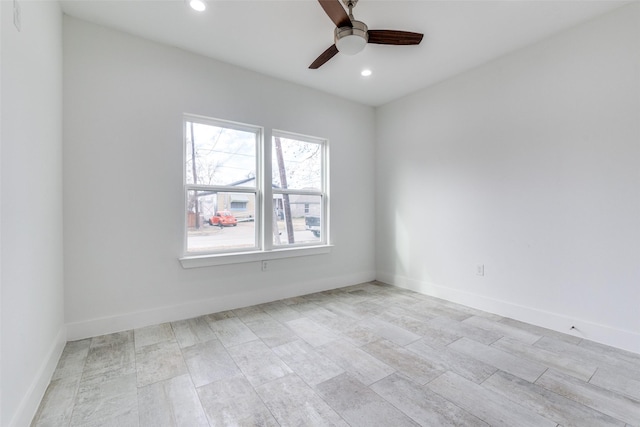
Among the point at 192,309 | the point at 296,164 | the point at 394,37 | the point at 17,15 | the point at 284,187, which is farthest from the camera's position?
the point at 296,164

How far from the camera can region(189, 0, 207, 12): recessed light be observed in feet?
7.21

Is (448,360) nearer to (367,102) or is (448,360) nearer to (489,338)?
(489,338)

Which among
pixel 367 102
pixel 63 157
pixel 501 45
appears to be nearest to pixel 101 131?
pixel 63 157

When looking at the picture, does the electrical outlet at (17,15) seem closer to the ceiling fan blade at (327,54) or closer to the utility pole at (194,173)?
the utility pole at (194,173)

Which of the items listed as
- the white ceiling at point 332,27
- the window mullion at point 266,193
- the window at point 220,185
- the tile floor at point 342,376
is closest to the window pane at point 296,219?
the window mullion at point 266,193

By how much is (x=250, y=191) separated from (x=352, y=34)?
2.01m

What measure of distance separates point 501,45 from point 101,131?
3.88 meters

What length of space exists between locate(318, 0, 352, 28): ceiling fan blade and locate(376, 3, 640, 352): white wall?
6.82ft

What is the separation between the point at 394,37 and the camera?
219 centimetres

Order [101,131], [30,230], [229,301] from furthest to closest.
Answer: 1. [229,301]
2. [101,131]
3. [30,230]

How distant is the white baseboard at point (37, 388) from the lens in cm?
139

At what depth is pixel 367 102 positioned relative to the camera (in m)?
4.27

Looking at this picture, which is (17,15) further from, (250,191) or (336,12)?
(250,191)

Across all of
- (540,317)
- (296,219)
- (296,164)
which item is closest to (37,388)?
(296,219)
